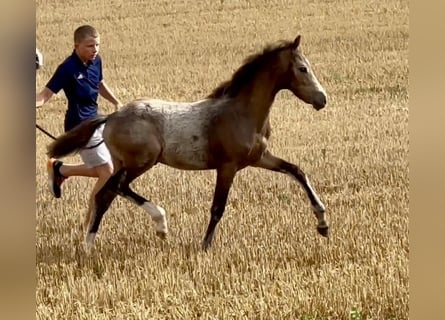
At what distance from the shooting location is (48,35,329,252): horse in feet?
14.9

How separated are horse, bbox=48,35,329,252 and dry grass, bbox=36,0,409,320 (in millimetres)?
74

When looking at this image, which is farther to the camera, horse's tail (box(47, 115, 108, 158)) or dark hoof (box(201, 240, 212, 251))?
dark hoof (box(201, 240, 212, 251))

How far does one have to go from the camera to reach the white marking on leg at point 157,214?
4520 millimetres

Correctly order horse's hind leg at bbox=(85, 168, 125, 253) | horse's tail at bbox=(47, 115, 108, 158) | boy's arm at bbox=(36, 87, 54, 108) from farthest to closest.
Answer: horse's hind leg at bbox=(85, 168, 125, 253) → horse's tail at bbox=(47, 115, 108, 158) → boy's arm at bbox=(36, 87, 54, 108)

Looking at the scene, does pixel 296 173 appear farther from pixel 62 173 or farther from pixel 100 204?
pixel 62 173

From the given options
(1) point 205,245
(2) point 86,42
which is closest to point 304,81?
(1) point 205,245

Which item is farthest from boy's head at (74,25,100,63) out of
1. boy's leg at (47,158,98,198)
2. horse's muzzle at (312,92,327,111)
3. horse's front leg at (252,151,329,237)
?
horse's muzzle at (312,92,327,111)

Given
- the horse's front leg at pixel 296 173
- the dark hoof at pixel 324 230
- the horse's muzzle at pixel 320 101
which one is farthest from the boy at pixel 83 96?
the dark hoof at pixel 324 230

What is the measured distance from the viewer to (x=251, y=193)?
4742 mm

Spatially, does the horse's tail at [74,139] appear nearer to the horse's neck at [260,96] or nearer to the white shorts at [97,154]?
Result: the white shorts at [97,154]

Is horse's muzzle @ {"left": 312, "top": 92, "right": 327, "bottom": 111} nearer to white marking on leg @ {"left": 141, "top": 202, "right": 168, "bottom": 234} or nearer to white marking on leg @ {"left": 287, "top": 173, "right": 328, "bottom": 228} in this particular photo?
white marking on leg @ {"left": 287, "top": 173, "right": 328, "bottom": 228}

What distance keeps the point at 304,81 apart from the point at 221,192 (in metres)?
0.75
